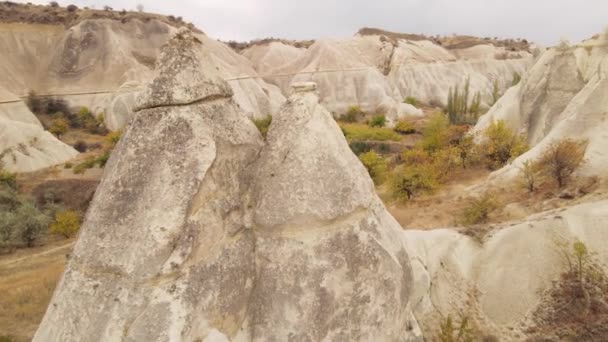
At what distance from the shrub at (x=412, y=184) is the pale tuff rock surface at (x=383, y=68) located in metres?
30.6

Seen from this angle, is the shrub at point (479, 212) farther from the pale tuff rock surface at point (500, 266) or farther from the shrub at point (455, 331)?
the shrub at point (455, 331)

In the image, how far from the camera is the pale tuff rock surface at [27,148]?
31953mm

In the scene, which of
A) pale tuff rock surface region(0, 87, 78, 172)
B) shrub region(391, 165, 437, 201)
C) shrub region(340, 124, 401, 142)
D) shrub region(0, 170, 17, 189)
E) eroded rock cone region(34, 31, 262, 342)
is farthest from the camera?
shrub region(340, 124, 401, 142)

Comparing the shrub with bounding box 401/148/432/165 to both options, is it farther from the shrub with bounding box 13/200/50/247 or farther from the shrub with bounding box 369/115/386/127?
the shrub with bounding box 369/115/386/127

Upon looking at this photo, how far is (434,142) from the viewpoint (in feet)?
80.8

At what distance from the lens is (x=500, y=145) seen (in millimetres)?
19312

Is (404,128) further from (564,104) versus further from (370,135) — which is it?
(564,104)

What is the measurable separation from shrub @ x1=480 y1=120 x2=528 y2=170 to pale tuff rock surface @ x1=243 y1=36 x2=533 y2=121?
2801 centimetres

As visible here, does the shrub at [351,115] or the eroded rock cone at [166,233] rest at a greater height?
the eroded rock cone at [166,233]

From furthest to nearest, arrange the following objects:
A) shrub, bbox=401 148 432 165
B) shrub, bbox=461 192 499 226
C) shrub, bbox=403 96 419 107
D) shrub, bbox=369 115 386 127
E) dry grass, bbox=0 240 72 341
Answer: shrub, bbox=403 96 419 107 → shrub, bbox=369 115 386 127 → shrub, bbox=401 148 432 165 → shrub, bbox=461 192 499 226 → dry grass, bbox=0 240 72 341

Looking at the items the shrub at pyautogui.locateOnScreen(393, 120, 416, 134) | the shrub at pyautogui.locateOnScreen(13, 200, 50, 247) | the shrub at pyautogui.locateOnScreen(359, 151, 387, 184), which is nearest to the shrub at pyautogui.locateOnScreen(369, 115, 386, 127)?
the shrub at pyautogui.locateOnScreen(393, 120, 416, 134)

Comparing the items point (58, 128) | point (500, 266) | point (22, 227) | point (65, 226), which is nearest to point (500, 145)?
point (500, 266)

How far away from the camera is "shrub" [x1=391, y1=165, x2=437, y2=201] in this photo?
17.7 metres

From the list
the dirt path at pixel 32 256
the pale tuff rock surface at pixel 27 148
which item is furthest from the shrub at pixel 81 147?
the dirt path at pixel 32 256
